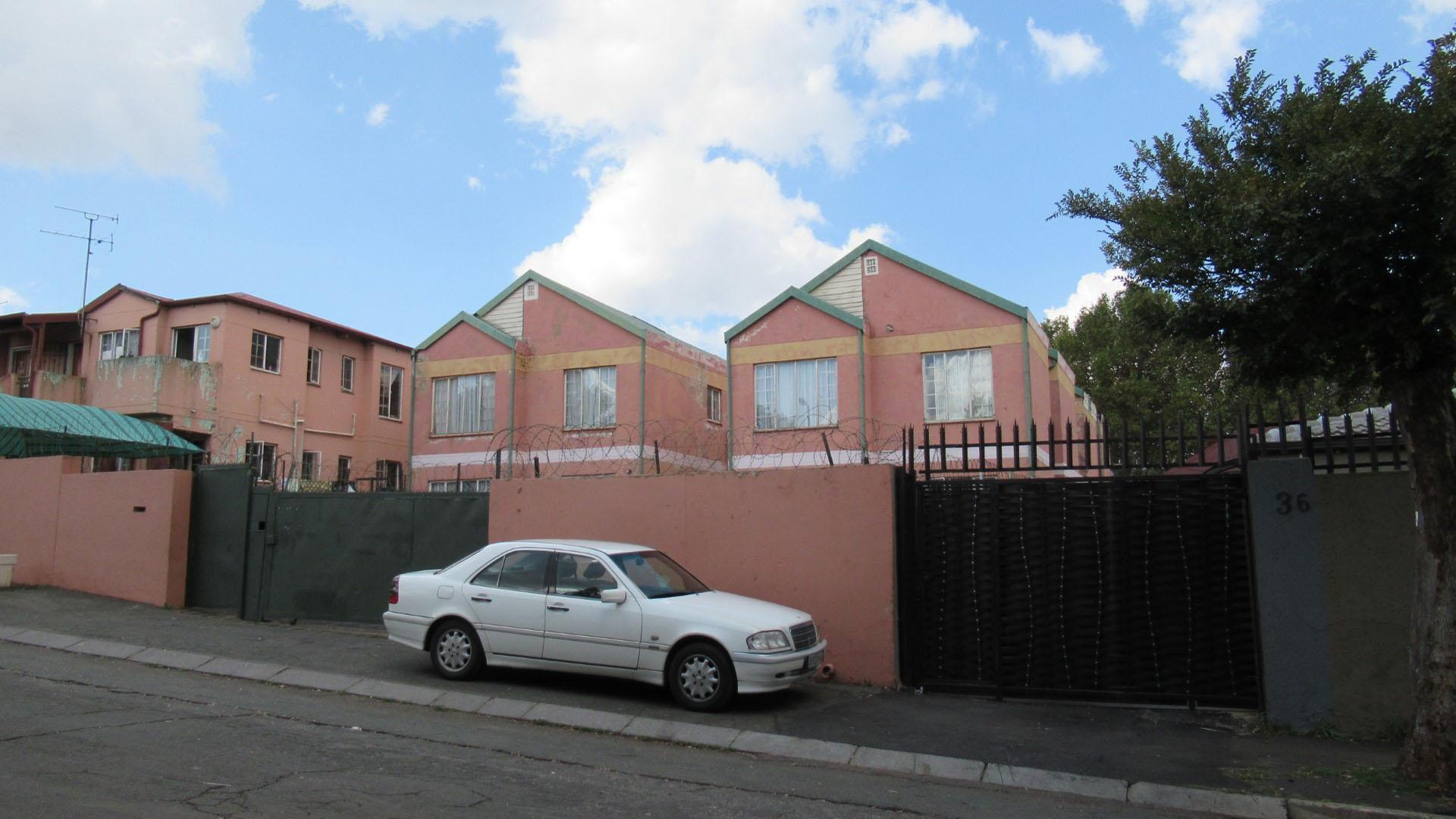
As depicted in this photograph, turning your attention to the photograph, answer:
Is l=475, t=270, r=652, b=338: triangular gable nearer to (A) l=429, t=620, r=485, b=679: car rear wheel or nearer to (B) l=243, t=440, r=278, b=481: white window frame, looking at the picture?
(B) l=243, t=440, r=278, b=481: white window frame

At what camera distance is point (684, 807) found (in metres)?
6.38

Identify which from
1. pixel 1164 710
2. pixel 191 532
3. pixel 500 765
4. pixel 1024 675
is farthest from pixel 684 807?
pixel 191 532

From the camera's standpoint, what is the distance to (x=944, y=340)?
22.7 metres

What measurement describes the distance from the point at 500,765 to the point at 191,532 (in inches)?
377

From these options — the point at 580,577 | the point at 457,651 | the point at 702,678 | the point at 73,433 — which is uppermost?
the point at 73,433

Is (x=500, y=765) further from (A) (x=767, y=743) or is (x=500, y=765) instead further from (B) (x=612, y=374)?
(B) (x=612, y=374)

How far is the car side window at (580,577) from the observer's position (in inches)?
378

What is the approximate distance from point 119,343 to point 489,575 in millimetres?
24038

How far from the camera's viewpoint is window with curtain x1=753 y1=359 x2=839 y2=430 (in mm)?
23234

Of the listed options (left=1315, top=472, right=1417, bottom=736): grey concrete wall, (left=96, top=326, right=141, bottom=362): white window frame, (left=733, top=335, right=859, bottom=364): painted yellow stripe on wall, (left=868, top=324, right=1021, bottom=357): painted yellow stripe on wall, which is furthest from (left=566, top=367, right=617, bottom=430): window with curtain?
(left=1315, top=472, right=1417, bottom=736): grey concrete wall

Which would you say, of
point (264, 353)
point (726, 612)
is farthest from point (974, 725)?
point (264, 353)

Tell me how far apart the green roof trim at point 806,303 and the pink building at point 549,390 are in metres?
2.53

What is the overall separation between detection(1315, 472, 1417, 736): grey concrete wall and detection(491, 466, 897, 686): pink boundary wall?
13.0 feet

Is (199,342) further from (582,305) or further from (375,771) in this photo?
(375,771)
